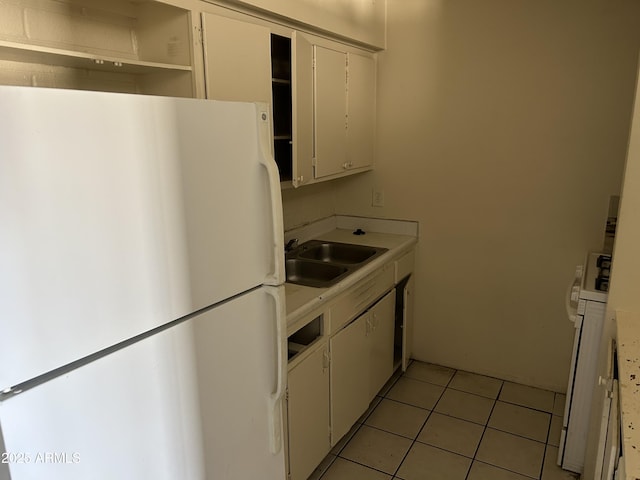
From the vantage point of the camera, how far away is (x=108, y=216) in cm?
89

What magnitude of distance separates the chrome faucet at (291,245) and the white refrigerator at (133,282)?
1.47 m

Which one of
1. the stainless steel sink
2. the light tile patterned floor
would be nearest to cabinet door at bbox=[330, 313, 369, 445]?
the light tile patterned floor

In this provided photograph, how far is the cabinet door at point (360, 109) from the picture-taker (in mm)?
2832

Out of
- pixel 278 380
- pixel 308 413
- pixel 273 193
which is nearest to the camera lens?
pixel 273 193

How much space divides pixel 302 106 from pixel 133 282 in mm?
1619

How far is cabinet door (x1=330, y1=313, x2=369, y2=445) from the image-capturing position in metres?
2.28

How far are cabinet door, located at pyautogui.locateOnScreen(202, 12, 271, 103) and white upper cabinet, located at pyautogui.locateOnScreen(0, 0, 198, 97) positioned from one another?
8 centimetres

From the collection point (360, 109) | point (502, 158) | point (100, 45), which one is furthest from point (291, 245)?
point (100, 45)

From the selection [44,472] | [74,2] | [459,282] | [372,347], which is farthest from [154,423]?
[459,282]

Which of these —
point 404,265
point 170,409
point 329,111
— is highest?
point 329,111

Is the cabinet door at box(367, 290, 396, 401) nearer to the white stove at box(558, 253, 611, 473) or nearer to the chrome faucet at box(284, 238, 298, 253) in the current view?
the chrome faucet at box(284, 238, 298, 253)

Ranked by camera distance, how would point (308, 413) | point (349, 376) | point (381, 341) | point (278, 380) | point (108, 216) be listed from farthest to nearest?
point (381, 341), point (349, 376), point (308, 413), point (278, 380), point (108, 216)

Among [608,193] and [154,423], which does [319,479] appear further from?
[608,193]

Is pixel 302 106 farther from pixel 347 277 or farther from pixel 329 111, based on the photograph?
pixel 347 277
